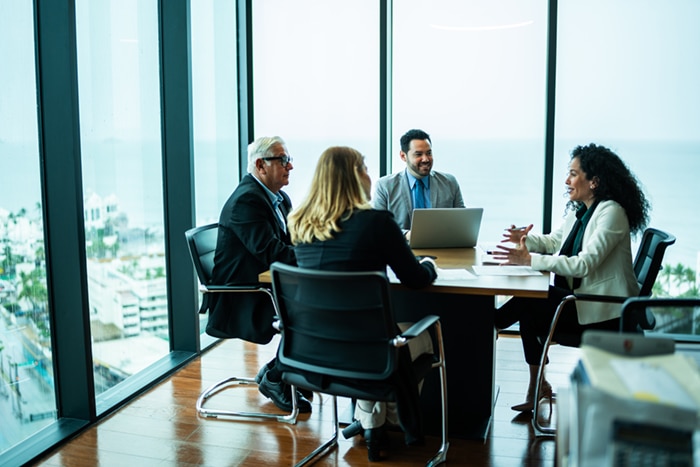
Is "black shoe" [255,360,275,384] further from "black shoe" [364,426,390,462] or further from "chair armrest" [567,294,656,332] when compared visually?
"chair armrest" [567,294,656,332]

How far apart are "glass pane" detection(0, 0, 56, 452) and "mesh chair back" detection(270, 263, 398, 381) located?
1285 millimetres

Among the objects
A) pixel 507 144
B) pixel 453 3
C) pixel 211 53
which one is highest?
pixel 453 3

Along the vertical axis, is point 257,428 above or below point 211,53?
below

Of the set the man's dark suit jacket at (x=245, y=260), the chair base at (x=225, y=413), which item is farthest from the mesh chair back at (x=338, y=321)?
the chair base at (x=225, y=413)

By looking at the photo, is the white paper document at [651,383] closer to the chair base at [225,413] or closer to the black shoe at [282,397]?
the chair base at [225,413]

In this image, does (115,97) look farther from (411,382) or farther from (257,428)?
(411,382)

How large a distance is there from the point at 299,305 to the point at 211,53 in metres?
2.76

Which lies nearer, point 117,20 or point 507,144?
point 117,20

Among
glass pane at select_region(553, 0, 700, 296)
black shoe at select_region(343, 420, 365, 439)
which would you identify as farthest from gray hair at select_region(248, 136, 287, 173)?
glass pane at select_region(553, 0, 700, 296)

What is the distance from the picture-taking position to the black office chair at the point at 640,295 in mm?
2957

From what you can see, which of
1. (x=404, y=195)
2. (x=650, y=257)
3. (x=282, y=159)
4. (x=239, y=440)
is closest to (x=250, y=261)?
(x=282, y=159)

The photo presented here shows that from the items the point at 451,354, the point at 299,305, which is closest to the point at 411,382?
the point at 299,305

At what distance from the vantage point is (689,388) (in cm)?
143

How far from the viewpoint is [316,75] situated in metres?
5.11
